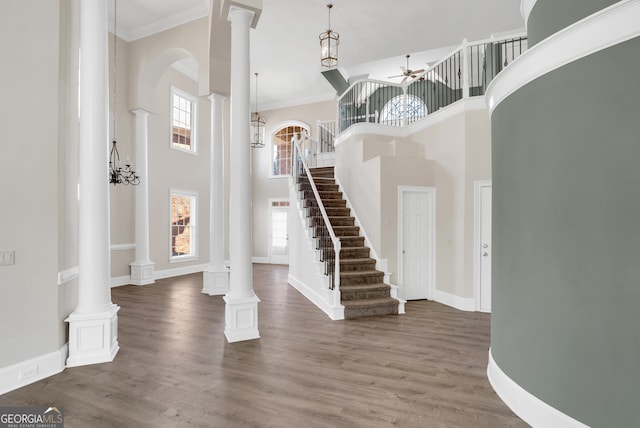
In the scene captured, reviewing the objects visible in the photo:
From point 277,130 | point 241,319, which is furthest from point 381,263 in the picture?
point 277,130

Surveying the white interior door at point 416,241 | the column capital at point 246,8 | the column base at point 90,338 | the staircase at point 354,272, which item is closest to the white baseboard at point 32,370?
the column base at point 90,338

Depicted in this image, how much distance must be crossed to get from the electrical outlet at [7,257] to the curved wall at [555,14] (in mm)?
4954

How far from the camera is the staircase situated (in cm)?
541

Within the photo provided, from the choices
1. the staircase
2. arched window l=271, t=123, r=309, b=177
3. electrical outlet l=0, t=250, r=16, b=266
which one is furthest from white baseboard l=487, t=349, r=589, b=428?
arched window l=271, t=123, r=309, b=177

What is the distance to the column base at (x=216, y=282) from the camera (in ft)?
22.3

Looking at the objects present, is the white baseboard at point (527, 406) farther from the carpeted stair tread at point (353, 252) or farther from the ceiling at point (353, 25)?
the ceiling at point (353, 25)

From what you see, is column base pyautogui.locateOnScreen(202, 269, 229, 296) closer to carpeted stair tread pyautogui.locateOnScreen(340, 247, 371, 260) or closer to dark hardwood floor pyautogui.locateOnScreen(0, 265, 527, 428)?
dark hardwood floor pyautogui.locateOnScreen(0, 265, 527, 428)

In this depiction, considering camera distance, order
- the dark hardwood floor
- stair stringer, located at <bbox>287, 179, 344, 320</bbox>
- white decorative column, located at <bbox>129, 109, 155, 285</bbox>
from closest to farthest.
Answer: the dark hardwood floor
stair stringer, located at <bbox>287, 179, 344, 320</bbox>
white decorative column, located at <bbox>129, 109, 155, 285</bbox>

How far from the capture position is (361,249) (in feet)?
21.1

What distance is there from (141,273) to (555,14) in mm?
8371

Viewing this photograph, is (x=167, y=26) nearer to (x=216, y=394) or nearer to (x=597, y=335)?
(x=216, y=394)

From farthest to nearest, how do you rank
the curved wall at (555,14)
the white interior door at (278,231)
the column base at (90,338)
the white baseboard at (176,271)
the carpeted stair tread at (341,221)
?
the white interior door at (278,231) < the white baseboard at (176,271) < the carpeted stair tread at (341,221) < the column base at (90,338) < the curved wall at (555,14)

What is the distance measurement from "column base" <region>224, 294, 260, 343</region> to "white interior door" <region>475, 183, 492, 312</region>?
3.75m

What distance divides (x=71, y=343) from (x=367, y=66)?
951 centimetres
